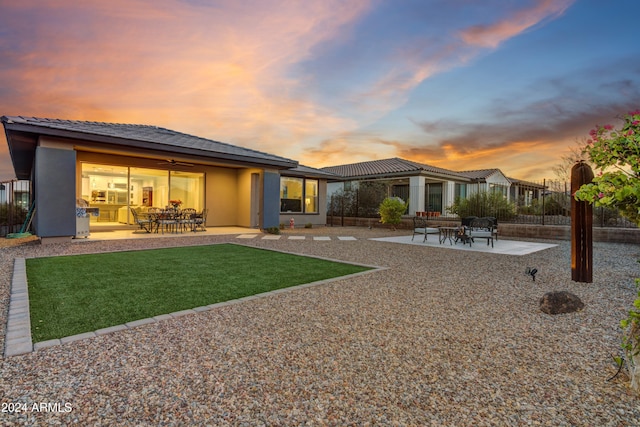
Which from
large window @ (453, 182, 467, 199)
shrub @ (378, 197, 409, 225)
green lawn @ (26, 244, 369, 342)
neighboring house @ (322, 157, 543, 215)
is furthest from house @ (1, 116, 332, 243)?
large window @ (453, 182, 467, 199)

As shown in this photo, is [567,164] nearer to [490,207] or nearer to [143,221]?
[490,207]

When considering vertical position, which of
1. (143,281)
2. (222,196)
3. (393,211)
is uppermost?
(222,196)

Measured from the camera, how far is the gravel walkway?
1.87 metres

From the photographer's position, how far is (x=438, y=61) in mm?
10430

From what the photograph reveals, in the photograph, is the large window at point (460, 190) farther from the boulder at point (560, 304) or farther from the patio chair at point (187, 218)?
the boulder at point (560, 304)

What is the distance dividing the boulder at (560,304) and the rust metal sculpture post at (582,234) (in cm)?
180

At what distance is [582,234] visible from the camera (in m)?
5.32

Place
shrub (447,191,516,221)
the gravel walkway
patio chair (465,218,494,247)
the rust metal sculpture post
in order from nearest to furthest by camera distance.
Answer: the gravel walkway < the rust metal sculpture post < patio chair (465,218,494,247) < shrub (447,191,516,221)

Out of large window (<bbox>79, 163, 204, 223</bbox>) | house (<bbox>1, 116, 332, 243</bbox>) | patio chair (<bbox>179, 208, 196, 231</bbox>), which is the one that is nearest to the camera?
house (<bbox>1, 116, 332, 243</bbox>)

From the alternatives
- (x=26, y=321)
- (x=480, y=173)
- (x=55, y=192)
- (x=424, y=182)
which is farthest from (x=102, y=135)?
(x=480, y=173)

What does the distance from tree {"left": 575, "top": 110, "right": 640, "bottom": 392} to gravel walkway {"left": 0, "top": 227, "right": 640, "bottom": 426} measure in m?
0.26

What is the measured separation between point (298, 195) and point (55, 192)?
10048 mm

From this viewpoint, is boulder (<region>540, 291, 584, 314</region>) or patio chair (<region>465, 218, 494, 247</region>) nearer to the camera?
boulder (<region>540, 291, 584, 314</region>)

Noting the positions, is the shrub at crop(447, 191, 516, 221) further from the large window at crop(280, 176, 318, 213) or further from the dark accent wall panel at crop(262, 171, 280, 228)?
the dark accent wall panel at crop(262, 171, 280, 228)
